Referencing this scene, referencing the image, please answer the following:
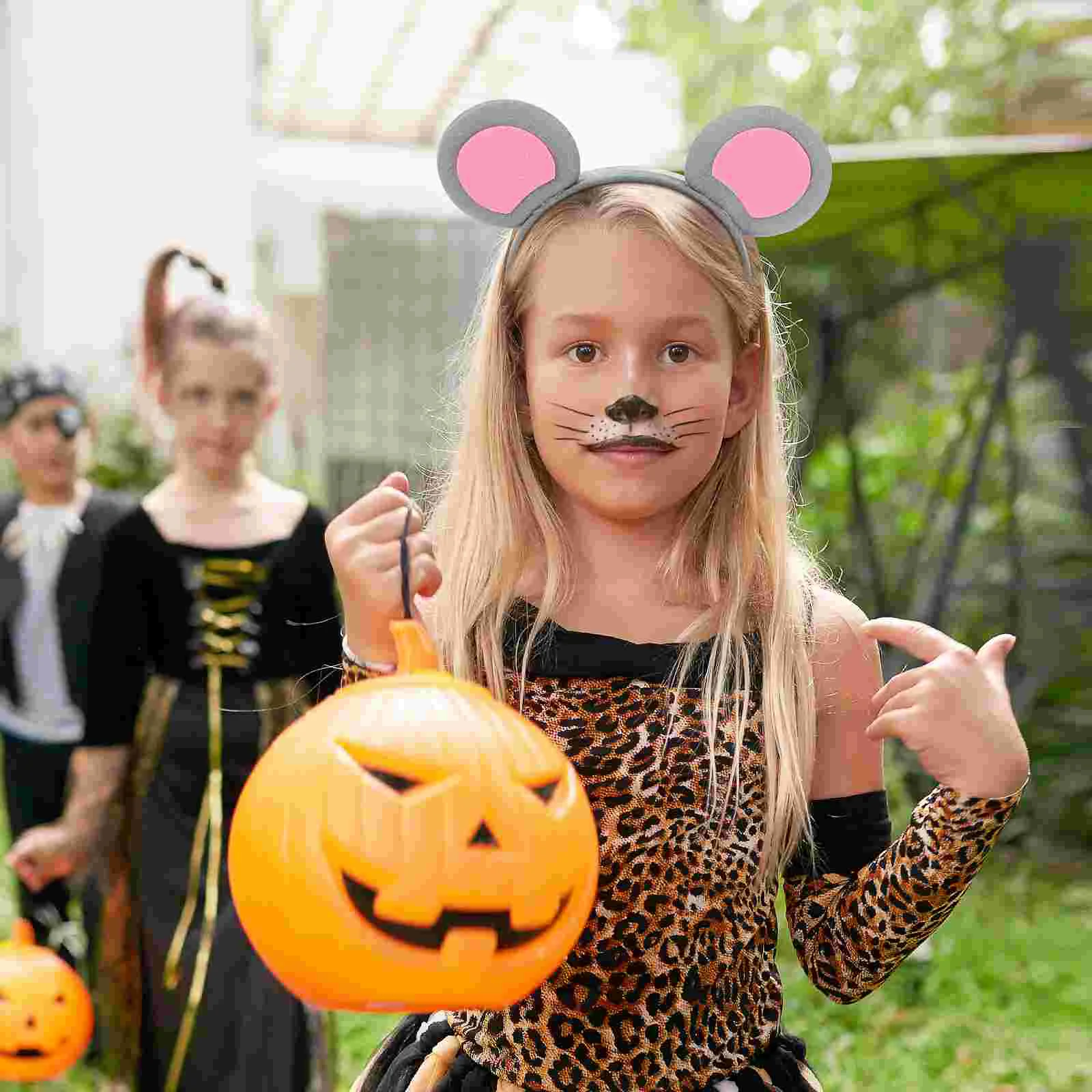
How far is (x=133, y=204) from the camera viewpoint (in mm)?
10133

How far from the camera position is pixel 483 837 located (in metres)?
1.44

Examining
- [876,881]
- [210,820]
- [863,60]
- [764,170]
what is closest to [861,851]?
[876,881]


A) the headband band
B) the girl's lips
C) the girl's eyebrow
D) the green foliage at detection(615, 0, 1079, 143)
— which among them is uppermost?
the green foliage at detection(615, 0, 1079, 143)

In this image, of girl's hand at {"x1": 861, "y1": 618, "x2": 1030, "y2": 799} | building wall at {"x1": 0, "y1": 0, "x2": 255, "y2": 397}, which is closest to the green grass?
girl's hand at {"x1": 861, "y1": 618, "x2": 1030, "y2": 799}

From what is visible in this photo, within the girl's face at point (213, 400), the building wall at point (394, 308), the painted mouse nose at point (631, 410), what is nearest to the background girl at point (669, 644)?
the painted mouse nose at point (631, 410)

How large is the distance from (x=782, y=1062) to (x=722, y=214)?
103 centimetres

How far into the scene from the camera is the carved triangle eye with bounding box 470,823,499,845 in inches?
56.6

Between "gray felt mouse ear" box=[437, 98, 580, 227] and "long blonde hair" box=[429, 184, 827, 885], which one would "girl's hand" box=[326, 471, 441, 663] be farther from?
"gray felt mouse ear" box=[437, 98, 580, 227]

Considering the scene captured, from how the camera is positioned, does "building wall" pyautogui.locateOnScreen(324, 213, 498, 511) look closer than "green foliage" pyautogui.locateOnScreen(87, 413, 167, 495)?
No

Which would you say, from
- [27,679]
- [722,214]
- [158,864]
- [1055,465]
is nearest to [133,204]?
[27,679]

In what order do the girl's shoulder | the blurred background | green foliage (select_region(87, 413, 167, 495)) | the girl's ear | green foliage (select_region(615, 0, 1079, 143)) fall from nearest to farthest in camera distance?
the girl's ear < the girl's shoulder < the blurred background < green foliage (select_region(87, 413, 167, 495)) < green foliage (select_region(615, 0, 1079, 143))

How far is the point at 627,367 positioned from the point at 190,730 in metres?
2.33

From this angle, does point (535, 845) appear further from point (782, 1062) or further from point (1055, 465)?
point (1055, 465)

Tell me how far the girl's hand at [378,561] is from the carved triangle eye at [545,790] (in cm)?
28
